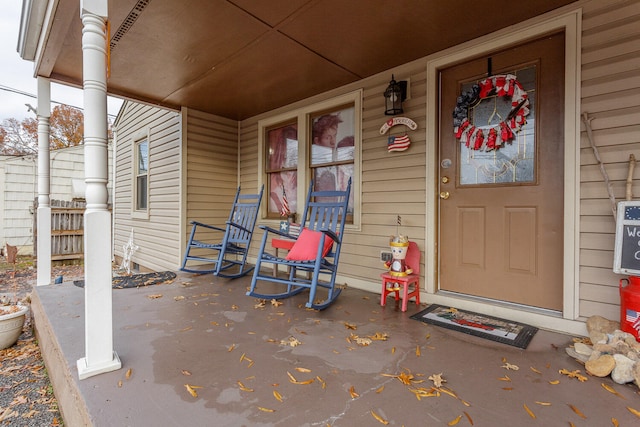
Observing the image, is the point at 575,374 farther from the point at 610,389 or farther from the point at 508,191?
the point at 508,191

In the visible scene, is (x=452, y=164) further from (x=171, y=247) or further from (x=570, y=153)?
(x=171, y=247)

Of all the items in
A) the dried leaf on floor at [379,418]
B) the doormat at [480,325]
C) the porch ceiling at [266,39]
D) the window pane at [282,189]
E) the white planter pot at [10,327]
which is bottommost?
the white planter pot at [10,327]

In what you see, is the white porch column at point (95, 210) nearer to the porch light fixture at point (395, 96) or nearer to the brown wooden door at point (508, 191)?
the porch light fixture at point (395, 96)

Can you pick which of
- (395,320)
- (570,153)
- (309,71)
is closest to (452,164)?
(570,153)

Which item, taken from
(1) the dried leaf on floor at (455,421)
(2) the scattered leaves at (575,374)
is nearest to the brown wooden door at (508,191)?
(2) the scattered leaves at (575,374)

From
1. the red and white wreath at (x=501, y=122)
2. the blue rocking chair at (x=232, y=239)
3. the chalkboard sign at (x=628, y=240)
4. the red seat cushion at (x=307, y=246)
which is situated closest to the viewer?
the chalkboard sign at (x=628, y=240)

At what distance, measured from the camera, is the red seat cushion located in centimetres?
293

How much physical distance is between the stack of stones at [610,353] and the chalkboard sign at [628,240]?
1.22ft

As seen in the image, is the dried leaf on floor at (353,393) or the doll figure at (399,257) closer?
the dried leaf on floor at (353,393)

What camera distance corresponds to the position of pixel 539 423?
126 cm

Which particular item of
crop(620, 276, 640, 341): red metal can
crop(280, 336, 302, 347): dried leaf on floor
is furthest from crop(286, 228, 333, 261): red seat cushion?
crop(620, 276, 640, 341): red metal can

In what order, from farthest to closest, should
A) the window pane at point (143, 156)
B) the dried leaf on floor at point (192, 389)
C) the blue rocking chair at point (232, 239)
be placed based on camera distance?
the window pane at point (143, 156) → the blue rocking chair at point (232, 239) → the dried leaf on floor at point (192, 389)

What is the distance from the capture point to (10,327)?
2.54 metres

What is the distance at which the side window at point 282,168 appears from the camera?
433cm
